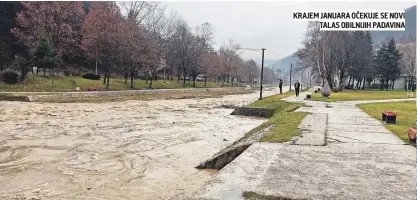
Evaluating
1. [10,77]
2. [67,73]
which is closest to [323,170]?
[10,77]

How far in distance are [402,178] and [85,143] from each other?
9486mm

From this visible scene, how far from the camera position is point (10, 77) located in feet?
106

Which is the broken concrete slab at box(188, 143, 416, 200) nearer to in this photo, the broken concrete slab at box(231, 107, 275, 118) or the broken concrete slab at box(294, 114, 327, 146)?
the broken concrete slab at box(294, 114, 327, 146)

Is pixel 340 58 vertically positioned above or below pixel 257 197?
above

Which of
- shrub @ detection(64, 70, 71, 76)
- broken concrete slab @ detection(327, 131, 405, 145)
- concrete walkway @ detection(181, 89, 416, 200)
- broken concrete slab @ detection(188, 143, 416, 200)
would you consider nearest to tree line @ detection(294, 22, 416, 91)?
shrub @ detection(64, 70, 71, 76)

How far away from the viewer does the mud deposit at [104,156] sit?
23.5 ft

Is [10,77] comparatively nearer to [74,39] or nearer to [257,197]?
[74,39]

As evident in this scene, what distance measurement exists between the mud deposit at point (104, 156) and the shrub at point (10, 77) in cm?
1545

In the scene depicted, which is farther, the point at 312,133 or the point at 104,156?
Result: the point at 312,133

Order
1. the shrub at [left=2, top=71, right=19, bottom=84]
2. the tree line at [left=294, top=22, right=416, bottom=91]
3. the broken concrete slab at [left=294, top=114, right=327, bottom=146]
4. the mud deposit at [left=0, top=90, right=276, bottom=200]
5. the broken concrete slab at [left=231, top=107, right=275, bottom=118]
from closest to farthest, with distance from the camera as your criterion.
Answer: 1. the mud deposit at [left=0, top=90, right=276, bottom=200]
2. the broken concrete slab at [left=294, top=114, right=327, bottom=146]
3. the broken concrete slab at [left=231, top=107, right=275, bottom=118]
4. the shrub at [left=2, top=71, right=19, bottom=84]
5. the tree line at [left=294, top=22, right=416, bottom=91]

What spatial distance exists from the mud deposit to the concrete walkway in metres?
1.44

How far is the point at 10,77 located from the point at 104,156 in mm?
26608

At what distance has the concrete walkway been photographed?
17.6 ft

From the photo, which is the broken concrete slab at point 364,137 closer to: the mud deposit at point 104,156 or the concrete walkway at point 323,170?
the concrete walkway at point 323,170
